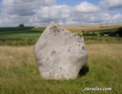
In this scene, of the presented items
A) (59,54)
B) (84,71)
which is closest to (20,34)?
(84,71)

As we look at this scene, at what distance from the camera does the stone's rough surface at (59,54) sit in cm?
580

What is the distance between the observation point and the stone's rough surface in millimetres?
5805

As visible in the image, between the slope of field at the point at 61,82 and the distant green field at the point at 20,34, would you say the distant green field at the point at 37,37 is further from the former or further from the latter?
the slope of field at the point at 61,82

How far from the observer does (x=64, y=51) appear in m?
5.96

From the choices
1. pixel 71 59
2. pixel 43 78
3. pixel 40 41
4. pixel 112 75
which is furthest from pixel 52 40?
pixel 112 75

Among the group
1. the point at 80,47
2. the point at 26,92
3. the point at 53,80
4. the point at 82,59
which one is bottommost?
the point at 53,80

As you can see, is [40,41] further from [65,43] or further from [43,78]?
[43,78]

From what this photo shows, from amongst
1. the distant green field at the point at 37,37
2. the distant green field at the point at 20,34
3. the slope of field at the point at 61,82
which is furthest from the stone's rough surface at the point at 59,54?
the distant green field at the point at 20,34

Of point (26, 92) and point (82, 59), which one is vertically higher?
point (82, 59)

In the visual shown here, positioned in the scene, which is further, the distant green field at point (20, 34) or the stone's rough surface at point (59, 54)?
the distant green field at point (20, 34)

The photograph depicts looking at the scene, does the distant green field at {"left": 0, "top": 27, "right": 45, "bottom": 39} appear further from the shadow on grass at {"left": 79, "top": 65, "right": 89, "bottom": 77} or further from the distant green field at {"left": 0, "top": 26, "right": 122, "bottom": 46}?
the shadow on grass at {"left": 79, "top": 65, "right": 89, "bottom": 77}

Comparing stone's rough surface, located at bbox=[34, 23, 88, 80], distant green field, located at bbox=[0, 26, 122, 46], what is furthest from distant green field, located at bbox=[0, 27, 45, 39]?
stone's rough surface, located at bbox=[34, 23, 88, 80]

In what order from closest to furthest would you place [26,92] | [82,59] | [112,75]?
1. [26,92]
2. [112,75]
3. [82,59]

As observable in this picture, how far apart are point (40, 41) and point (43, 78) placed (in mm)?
1494
